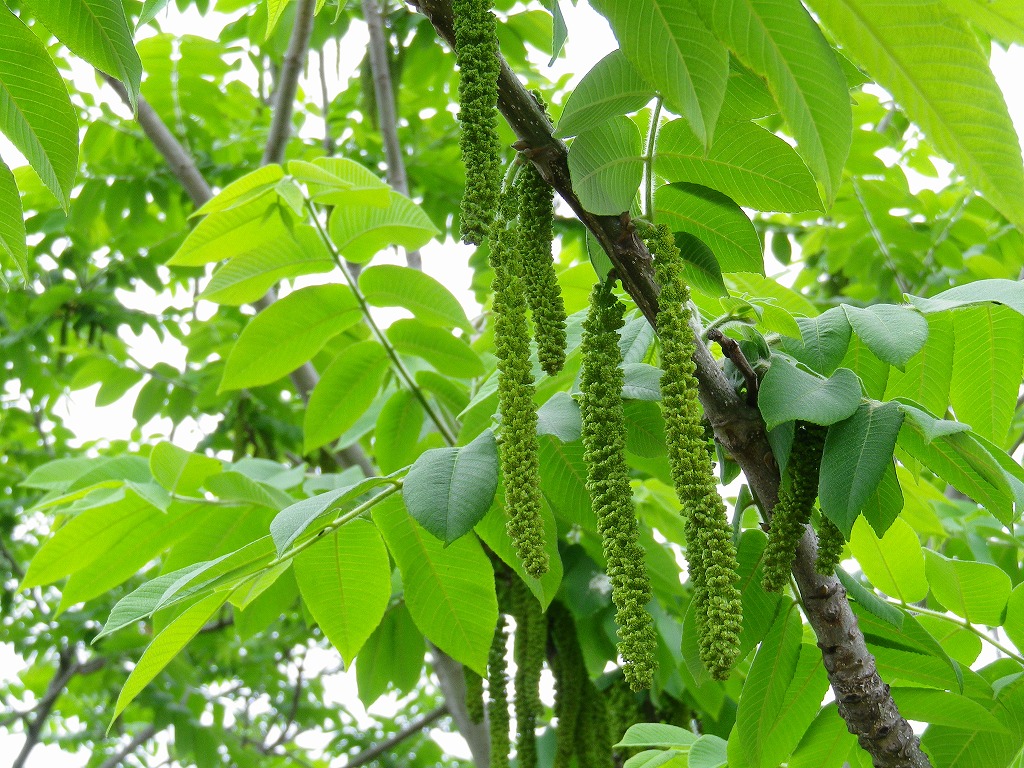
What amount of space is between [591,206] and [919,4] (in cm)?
49

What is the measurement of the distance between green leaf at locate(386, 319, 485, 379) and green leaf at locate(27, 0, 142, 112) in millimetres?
1183

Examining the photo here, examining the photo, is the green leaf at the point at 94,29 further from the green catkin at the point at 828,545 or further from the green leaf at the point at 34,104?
the green catkin at the point at 828,545

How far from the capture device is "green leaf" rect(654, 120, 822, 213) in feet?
4.35

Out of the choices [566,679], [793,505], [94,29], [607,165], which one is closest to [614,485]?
[793,505]

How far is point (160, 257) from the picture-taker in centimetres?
463

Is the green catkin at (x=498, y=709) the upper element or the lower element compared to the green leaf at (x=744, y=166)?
lower

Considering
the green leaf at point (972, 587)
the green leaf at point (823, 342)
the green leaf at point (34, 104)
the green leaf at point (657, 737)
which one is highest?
the green leaf at point (34, 104)

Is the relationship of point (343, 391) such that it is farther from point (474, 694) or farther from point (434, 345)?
point (474, 694)

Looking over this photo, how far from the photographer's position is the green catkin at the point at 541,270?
1.16 m

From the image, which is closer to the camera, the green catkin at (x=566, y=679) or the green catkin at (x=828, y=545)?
the green catkin at (x=828, y=545)

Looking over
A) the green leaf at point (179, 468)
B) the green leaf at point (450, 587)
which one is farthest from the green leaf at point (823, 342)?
the green leaf at point (179, 468)

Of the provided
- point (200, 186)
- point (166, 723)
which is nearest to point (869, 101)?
point (200, 186)

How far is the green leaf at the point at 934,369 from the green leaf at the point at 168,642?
1164 millimetres

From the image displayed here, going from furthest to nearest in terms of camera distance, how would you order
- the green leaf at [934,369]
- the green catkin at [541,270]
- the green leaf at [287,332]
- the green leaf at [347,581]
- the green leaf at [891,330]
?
1. the green leaf at [287,332]
2. the green leaf at [347,581]
3. the green leaf at [934,369]
4. the green leaf at [891,330]
5. the green catkin at [541,270]
